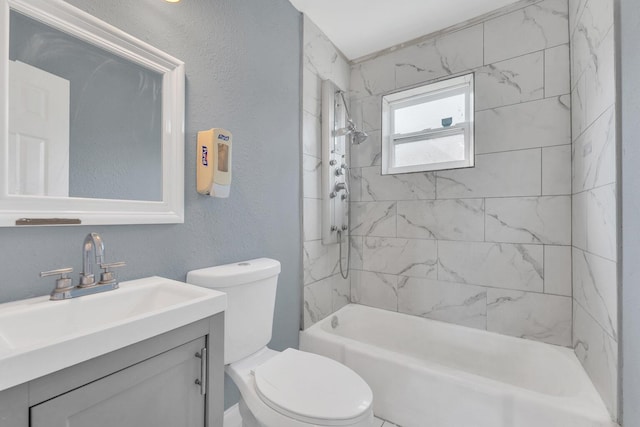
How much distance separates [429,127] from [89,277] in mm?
2417

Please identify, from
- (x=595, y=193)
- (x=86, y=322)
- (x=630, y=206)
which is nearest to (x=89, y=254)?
(x=86, y=322)

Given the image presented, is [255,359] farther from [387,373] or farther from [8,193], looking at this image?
[8,193]

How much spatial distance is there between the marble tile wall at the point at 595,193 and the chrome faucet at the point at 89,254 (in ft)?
6.36

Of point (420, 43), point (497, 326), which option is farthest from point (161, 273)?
point (420, 43)

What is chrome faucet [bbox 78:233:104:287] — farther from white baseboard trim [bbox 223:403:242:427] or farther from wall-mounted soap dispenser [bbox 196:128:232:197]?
white baseboard trim [bbox 223:403:242:427]

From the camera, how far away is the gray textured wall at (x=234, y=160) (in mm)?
928

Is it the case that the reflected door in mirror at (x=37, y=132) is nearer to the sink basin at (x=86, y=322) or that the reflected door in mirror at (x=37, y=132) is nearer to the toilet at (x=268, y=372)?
the sink basin at (x=86, y=322)

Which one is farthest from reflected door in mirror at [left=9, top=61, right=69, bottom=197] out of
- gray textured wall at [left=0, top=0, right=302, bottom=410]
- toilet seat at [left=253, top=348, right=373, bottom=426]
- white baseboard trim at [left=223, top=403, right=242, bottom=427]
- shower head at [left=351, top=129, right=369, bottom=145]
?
shower head at [left=351, top=129, right=369, bottom=145]

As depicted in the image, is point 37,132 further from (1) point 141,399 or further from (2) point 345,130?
(2) point 345,130

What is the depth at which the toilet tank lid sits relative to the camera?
1.22 meters

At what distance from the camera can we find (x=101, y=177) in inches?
40.1

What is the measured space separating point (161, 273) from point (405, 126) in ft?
7.15

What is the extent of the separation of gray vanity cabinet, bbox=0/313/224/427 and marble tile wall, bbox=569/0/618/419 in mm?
1583

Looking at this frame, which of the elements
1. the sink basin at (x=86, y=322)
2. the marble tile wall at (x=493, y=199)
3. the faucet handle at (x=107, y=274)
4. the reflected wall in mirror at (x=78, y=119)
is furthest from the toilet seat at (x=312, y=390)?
the marble tile wall at (x=493, y=199)
